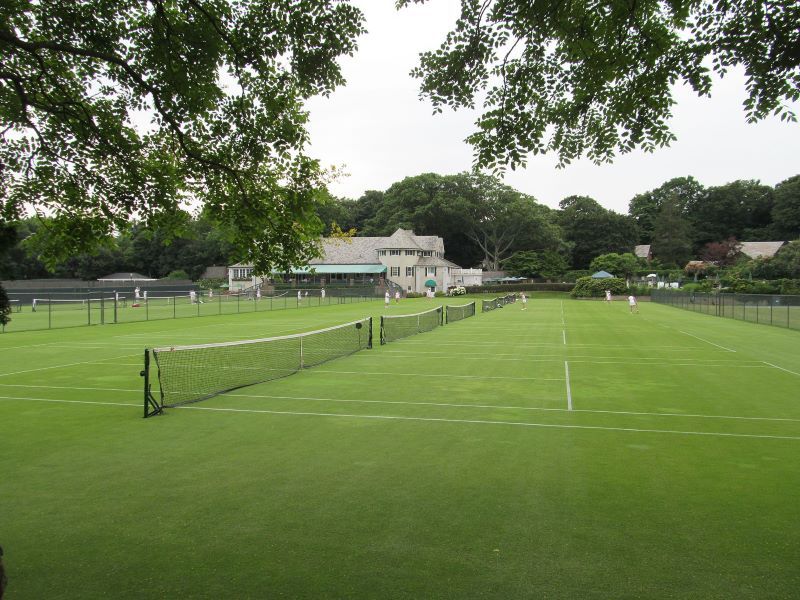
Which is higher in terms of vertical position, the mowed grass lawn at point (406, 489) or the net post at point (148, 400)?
the net post at point (148, 400)

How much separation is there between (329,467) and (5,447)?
5.07m

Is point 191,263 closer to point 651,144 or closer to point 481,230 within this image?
point 481,230

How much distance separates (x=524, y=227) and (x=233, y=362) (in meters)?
90.9

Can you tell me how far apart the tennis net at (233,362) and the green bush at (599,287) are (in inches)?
2268

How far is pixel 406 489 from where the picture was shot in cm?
676

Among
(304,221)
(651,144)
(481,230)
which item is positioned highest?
(481,230)

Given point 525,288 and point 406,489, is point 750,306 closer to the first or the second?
point 406,489

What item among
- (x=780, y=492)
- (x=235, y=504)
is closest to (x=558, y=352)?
(x=780, y=492)

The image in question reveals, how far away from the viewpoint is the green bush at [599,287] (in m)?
73.6

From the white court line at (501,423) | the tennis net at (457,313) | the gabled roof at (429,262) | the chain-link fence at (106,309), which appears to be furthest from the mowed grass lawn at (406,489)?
the gabled roof at (429,262)

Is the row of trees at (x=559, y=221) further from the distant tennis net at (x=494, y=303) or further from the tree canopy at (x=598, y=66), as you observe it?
the tree canopy at (x=598, y=66)

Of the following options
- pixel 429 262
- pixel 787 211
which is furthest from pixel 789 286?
pixel 787 211

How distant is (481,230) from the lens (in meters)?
107

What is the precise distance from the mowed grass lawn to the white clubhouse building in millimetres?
77280
